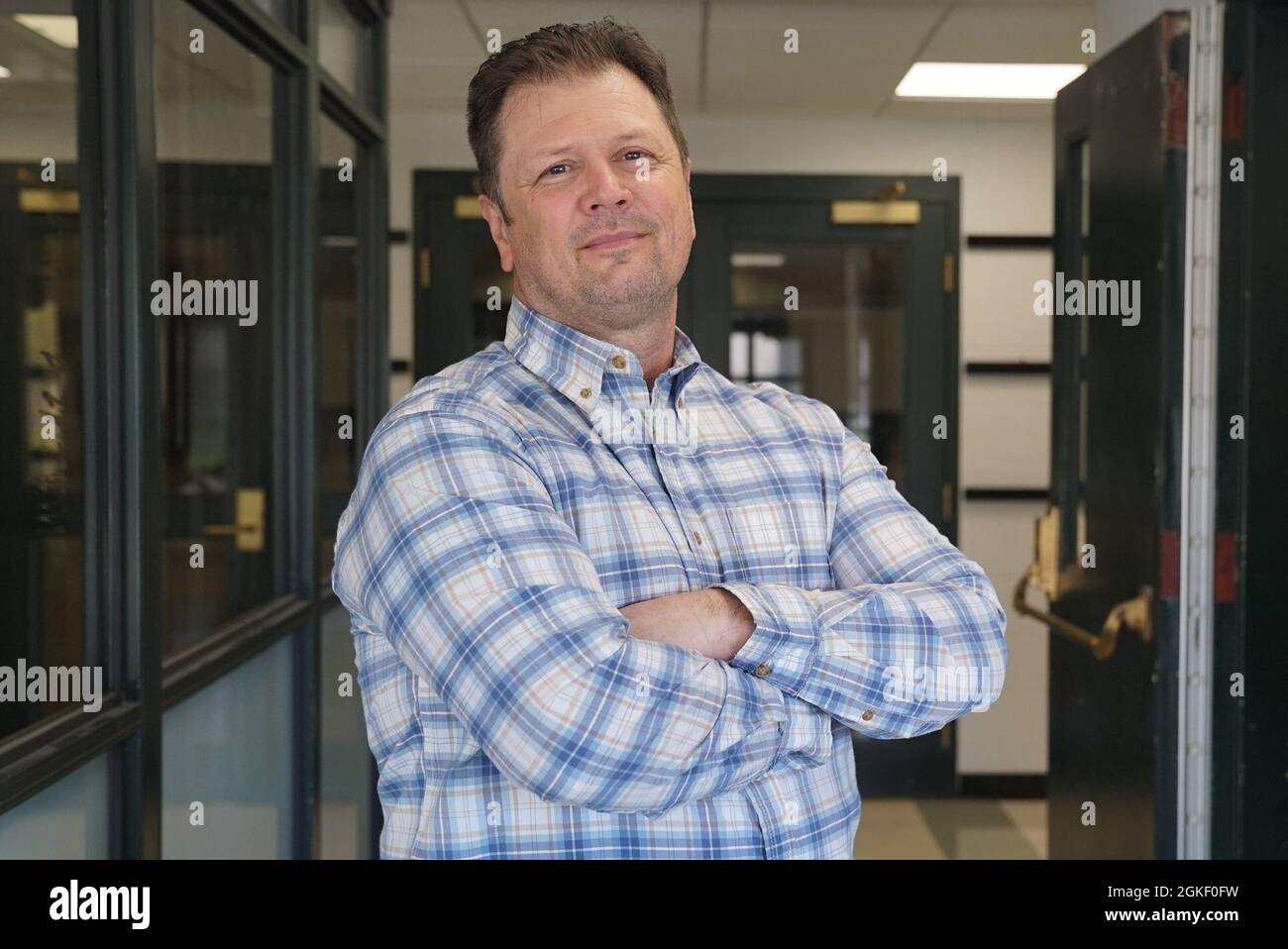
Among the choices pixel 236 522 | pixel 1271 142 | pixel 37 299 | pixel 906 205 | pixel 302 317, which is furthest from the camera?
pixel 906 205

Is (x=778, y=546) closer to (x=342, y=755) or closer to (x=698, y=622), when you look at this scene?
(x=698, y=622)

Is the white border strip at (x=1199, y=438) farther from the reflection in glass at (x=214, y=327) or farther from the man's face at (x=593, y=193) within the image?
the reflection in glass at (x=214, y=327)

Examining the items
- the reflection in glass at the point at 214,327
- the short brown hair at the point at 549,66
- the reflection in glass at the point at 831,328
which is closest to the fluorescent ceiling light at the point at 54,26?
the reflection in glass at the point at 214,327

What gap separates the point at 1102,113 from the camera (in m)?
1.96

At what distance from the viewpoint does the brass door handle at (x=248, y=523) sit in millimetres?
1931

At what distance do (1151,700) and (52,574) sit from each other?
1.46 metres

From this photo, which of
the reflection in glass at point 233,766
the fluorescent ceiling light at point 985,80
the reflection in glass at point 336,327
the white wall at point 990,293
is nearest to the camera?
the reflection in glass at point 233,766

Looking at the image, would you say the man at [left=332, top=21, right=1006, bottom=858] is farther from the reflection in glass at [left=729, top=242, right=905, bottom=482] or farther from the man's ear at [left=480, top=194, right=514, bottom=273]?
the reflection in glass at [left=729, top=242, right=905, bottom=482]

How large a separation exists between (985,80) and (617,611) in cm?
271

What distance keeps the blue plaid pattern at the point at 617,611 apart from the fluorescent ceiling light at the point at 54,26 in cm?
53
